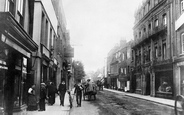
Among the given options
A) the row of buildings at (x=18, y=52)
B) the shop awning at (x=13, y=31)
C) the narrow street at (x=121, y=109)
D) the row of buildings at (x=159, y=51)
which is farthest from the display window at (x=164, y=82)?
the shop awning at (x=13, y=31)

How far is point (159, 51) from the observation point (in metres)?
25.1

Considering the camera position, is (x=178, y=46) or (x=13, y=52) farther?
(x=178, y=46)

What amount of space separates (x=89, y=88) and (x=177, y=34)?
9463mm

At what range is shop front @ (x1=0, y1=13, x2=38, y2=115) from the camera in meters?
6.16

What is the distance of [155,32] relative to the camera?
25.5 meters

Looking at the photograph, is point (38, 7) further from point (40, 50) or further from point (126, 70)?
point (126, 70)

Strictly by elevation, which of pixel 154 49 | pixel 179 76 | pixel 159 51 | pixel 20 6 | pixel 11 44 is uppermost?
pixel 20 6

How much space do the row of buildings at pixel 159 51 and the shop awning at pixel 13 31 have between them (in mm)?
14675

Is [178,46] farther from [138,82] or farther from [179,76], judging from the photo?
[138,82]

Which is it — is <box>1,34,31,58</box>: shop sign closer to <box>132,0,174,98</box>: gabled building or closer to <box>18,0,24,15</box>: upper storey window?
<box>18,0,24,15</box>: upper storey window

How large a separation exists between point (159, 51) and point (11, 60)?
19533 millimetres

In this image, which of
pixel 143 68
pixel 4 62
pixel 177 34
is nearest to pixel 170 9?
pixel 177 34

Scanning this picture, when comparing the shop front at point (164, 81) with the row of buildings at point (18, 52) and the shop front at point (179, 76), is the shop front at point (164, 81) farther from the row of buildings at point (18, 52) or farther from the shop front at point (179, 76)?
the row of buildings at point (18, 52)

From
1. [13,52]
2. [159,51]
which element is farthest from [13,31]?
[159,51]
